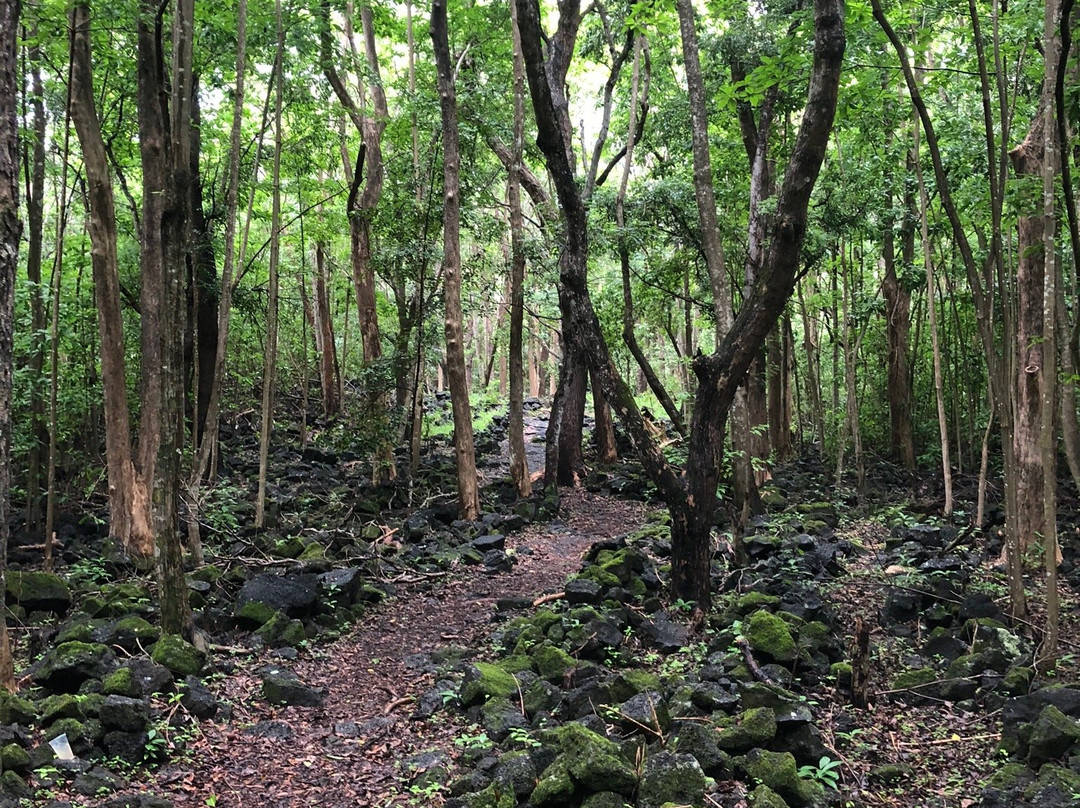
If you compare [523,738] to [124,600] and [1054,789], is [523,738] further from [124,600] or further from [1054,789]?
[124,600]

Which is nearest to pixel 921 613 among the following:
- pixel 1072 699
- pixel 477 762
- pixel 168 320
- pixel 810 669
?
pixel 810 669

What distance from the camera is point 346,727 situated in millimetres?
4883

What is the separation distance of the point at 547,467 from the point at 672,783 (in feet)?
31.8

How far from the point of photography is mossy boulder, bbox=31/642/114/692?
4832 millimetres

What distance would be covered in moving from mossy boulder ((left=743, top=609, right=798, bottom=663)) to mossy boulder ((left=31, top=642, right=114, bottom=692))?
4.29 m

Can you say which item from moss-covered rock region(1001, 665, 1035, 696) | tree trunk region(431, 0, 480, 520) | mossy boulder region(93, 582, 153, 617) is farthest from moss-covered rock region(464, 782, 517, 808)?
tree trunk region(431, 0, 480, 520)

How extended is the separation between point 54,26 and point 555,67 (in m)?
7.29

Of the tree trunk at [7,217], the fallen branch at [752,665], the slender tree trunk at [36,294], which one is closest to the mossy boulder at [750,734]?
the fallen branch at [752,665]

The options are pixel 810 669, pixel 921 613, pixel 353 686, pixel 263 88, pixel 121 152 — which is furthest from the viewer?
pixel 263 88

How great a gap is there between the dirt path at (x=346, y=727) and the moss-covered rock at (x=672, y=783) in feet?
3.78

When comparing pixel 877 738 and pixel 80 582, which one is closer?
pixel 877 738

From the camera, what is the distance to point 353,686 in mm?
5668

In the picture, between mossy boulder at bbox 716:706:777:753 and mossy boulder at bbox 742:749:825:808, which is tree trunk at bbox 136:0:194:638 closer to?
mossy boulder at bbox 716:706:777:753

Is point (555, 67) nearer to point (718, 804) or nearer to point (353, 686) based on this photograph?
point (353, 686)
